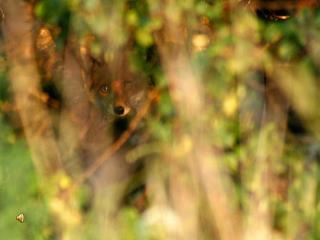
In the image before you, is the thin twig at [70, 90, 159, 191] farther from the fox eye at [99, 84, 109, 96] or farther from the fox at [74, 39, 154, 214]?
the fox eye at [99, 84, 109, 96]

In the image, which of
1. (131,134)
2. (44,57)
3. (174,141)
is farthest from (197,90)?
(44,57)

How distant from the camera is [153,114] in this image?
3.08 metres

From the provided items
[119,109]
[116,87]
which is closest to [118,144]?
[119,109]

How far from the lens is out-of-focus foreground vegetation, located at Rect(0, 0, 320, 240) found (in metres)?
2.82

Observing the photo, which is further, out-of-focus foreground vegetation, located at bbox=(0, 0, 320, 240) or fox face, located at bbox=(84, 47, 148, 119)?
fox face, located at bbox=(84, 47, 148, 119)

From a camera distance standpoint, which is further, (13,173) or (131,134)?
(131,134)

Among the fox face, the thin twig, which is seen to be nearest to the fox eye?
the fox face

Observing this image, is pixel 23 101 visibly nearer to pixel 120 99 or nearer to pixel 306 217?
pixel 120 99

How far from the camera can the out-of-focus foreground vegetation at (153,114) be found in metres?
2.82

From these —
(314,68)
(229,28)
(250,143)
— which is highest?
(229,28)

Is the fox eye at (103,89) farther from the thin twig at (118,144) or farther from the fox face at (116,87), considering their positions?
the thin twig at (118,144)

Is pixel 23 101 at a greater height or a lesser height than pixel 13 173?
greater

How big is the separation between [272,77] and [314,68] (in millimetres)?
184

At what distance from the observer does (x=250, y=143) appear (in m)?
3.00
